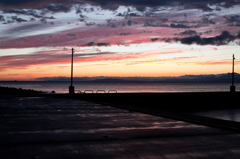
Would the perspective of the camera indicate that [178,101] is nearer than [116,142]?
No

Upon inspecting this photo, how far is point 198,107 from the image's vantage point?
37.5 meters

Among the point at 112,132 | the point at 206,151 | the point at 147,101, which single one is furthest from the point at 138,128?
the point at 147,101

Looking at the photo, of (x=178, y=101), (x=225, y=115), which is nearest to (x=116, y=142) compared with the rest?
(x=225, y=115)

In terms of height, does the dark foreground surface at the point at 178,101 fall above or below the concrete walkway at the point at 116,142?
below

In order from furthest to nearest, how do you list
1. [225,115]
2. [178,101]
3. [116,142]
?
[178,101] < [225,115] < [116,142]

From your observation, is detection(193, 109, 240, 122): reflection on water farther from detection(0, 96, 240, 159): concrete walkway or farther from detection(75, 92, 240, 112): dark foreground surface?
detection(0, 96, 240, 159): concrete walkway

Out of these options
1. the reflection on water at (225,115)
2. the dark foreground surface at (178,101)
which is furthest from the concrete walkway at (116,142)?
the dark foreground surface at (178,101)

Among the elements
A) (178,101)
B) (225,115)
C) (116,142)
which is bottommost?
(225,115)

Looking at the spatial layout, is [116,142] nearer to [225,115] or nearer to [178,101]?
[225,115]

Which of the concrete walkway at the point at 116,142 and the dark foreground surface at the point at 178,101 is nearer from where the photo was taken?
the concrete walkway at the point at 116,142

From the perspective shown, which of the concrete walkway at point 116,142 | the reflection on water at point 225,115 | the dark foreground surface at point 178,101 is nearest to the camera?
the concrete walkway at point 116,142

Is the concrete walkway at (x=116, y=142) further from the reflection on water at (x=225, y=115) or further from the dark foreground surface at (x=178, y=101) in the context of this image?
the dark foreground surface at (x=178, y=101)

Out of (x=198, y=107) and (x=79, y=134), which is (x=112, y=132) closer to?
(x=79, y=134)

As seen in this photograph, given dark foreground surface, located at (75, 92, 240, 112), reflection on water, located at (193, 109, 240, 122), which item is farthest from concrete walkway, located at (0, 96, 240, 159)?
dark foreground surface, located at (75, 92, 240, 112)
